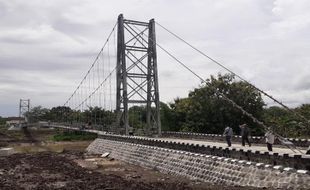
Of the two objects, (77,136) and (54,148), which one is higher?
(77,136)

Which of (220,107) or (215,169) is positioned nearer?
(215,169)

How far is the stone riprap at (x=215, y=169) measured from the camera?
46.0 ft

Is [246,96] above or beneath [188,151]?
above

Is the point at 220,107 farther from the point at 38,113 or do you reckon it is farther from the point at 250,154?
the point at 38,113

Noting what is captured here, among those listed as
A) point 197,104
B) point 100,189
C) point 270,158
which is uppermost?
point 197,104

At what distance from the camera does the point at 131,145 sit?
30359 millimetres

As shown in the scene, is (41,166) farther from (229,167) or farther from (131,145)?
(229,167)

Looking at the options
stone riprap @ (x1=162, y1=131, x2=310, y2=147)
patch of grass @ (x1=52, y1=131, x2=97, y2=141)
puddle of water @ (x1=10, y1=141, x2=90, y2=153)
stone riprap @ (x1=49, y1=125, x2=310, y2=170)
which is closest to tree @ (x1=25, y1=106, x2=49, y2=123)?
patch of grass @ (x1=52, y1=131, x2=97, y2=141)

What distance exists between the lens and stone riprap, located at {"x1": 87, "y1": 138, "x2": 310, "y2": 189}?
552 inches

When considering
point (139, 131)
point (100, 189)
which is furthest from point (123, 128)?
point (100, 189)

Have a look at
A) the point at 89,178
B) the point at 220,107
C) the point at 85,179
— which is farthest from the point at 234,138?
the point at 220,107

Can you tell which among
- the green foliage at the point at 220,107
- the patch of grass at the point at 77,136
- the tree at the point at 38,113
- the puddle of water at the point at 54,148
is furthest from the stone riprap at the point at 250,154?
the tree at the point at 38,113

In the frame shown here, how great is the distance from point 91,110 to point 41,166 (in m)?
36.5

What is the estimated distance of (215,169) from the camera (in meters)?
18.1
